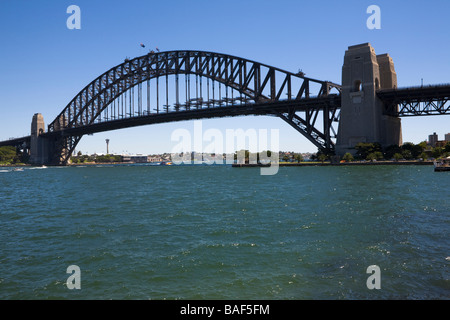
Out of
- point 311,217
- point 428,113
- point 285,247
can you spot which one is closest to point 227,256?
point 285,247

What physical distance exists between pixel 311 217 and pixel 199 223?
5104 mm

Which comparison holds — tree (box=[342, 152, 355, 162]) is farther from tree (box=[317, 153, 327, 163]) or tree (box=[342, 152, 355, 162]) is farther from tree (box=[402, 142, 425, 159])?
tree (box=[402, 142, 425, 159])

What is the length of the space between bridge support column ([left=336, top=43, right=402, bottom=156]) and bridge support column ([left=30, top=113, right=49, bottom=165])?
323 ft

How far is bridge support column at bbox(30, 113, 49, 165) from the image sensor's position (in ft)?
401

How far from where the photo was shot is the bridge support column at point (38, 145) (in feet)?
401

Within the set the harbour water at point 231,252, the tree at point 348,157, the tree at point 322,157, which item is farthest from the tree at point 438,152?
the harbour water at point 231,252

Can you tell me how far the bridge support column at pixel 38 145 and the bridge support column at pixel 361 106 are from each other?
98.5m

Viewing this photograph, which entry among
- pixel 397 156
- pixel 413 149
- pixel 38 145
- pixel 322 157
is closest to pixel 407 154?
pixel 413 149

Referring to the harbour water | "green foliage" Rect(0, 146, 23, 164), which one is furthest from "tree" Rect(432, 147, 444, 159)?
"green foliage" Rect(0, 146, 23, 164)

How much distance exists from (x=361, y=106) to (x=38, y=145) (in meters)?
105

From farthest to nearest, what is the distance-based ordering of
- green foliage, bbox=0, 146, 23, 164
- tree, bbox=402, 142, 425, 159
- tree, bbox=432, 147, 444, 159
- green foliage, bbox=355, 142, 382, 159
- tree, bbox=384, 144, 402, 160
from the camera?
1. green foliage, bbox=0, 146, 23, 164
2. tree, bbox=432, 147, 444, 159
3. tree, bbox=402, 142, 425, 159
4. tree, bbox=384, 144, 402, 160
5. green foliage, bbox=355, 142, 382, 159

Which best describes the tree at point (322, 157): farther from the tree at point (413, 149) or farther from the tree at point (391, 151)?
the tree at point (413, 149)

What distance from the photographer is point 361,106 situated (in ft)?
224

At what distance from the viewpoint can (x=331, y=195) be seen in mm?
24281
